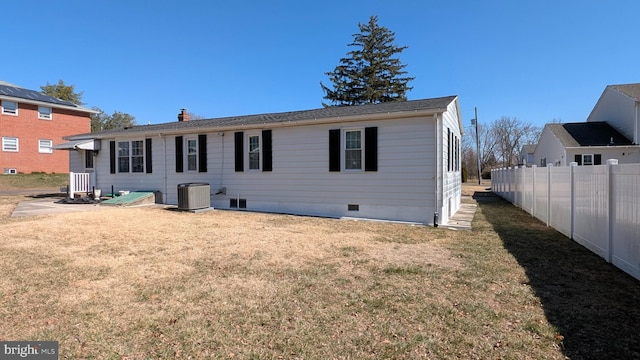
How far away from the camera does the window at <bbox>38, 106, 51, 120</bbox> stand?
26328 millimetres

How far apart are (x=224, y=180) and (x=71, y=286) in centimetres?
827

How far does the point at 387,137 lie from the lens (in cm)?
960

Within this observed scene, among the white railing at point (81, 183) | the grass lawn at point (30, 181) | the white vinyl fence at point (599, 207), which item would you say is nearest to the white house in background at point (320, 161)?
the white railing at point (81, 183)

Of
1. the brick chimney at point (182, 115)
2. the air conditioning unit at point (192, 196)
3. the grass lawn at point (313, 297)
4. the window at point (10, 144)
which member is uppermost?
the brick chimney at point (182, 115)

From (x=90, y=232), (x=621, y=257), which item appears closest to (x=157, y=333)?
(x=90, y=232)

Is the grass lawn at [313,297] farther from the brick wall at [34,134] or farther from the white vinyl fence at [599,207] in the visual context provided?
the brick wall at [34,134]

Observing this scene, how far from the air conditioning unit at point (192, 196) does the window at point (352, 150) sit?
16.8 ft

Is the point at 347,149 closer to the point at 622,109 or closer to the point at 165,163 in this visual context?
the point at 165,163

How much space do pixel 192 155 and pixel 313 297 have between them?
35.0 ft

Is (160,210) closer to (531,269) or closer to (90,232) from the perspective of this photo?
(90,232)

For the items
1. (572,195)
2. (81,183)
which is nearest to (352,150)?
(572,195)

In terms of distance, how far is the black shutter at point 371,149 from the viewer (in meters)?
9.73

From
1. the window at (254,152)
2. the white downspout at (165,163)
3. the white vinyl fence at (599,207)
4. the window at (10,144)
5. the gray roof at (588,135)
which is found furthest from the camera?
the window at (10,144)

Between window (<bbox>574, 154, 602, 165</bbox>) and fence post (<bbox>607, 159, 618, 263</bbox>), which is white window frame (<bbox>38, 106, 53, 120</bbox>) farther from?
window (<bbox>574, 154, 602, 165</bbox>)
